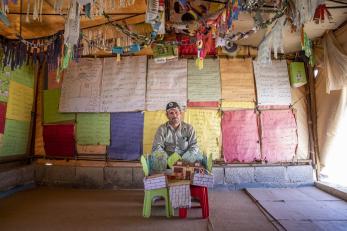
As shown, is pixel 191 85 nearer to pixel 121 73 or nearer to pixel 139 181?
pixel 121 73

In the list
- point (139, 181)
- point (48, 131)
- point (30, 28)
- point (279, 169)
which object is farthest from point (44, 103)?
point (279, 169)

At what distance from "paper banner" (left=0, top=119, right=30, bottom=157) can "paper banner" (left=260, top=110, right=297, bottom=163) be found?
17.0 ft

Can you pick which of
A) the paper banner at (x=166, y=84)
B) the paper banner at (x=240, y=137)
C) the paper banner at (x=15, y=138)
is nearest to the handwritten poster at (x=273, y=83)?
the paper banner at (x=240, y=137)

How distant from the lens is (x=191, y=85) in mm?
5777

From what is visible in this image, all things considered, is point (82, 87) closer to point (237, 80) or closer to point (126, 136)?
point (126, 136)

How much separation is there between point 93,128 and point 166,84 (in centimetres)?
189

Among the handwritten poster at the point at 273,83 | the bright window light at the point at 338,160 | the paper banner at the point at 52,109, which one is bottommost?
the bright window light at the point at 338,160

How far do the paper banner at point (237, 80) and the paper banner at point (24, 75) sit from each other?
426cm

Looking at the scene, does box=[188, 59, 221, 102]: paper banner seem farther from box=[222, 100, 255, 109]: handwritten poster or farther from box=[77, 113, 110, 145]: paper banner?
box=[77, 113, 110, 145]: paper banner

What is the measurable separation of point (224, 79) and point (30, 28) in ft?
12.9

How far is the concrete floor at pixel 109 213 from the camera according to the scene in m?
3.26

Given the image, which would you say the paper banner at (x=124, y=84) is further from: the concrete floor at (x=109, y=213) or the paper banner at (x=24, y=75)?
the concrete floor at (x=109, y=213)

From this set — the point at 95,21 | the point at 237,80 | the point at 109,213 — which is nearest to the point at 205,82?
the point at 237,80

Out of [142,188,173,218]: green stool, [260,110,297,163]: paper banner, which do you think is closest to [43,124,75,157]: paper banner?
[142,188,173,218]: green stool
